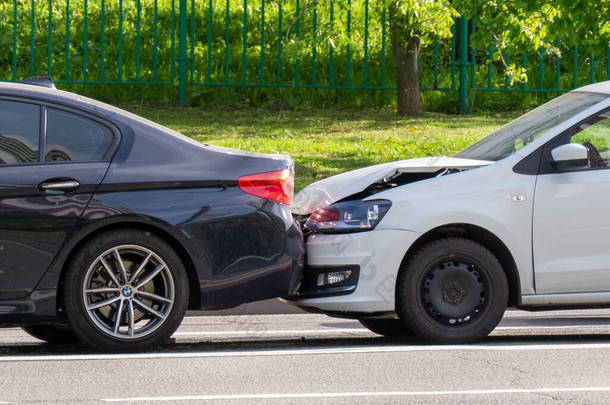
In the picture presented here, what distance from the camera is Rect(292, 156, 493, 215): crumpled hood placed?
7586 millimetres

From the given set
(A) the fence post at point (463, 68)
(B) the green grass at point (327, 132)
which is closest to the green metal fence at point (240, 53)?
(A) the fence post at point (463, 68)

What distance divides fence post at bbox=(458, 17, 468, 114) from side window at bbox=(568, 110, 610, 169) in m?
10.1

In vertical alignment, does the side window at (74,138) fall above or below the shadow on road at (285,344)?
above

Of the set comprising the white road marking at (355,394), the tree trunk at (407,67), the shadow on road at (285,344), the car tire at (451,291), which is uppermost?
the tree trunk at (407,67)

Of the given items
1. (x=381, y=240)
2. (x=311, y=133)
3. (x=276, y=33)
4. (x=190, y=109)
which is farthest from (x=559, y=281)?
(x=276, y=33)

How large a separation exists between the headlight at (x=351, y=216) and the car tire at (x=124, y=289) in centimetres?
98

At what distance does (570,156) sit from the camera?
7289 millimetres

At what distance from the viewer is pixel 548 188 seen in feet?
24.1

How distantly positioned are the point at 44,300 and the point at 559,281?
3078 millimetres

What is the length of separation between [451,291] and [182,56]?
36.0ft

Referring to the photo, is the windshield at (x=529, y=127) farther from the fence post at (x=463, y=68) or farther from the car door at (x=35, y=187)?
the fence post at (x=463, y=68)

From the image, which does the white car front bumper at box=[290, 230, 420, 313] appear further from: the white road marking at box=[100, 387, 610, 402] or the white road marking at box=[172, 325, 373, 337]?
the white road marking at box=[100, 387, 610, 402]

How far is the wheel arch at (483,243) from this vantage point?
7352mm

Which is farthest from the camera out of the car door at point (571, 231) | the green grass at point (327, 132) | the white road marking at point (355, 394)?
the green grass at point (327, 132)
